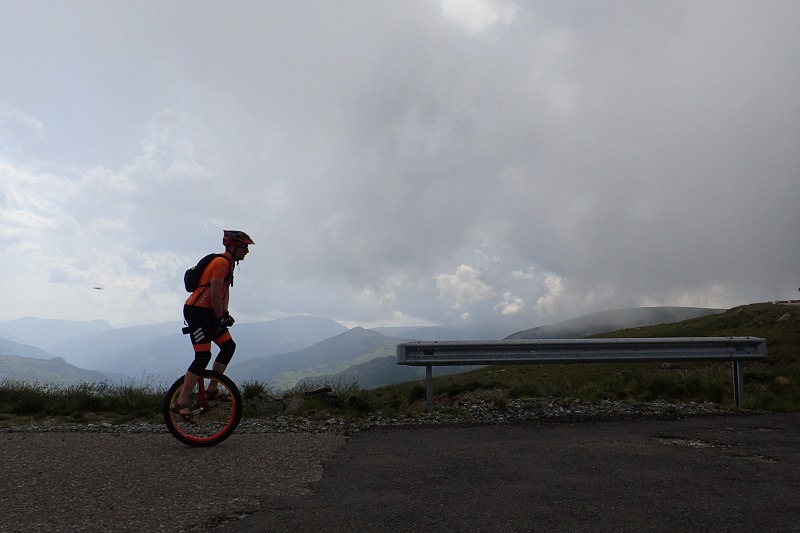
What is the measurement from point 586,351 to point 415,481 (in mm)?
5129

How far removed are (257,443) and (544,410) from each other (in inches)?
173

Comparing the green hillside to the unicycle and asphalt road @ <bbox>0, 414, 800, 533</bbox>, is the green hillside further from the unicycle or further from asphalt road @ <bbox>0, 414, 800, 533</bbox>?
the unicycle

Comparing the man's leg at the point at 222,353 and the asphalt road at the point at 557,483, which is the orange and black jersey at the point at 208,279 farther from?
the asphalt road at the point at 557,483

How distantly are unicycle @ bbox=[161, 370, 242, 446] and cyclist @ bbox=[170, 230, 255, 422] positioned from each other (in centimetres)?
A: 6

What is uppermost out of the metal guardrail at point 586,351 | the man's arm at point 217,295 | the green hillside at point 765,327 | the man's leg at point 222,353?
the man's arm at point 217,295

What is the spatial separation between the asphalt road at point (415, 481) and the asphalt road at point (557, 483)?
16 millimetres

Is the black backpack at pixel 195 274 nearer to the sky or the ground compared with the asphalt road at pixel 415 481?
nearer to the sky

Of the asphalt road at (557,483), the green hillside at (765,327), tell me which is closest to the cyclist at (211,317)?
the asphalt road at (557,483)

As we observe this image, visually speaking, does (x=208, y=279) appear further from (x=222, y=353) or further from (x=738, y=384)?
(x=738, y=384)

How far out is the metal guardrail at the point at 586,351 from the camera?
8.19 meters

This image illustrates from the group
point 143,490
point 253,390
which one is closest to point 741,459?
point 143,490

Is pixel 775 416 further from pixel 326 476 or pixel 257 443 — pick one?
pixel 257 443

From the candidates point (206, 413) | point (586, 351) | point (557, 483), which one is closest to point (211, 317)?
point (206, 413)

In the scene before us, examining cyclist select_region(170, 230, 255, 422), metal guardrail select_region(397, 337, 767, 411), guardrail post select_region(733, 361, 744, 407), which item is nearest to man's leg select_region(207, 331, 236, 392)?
cyclist select_region(170, 230, 255, 422)
